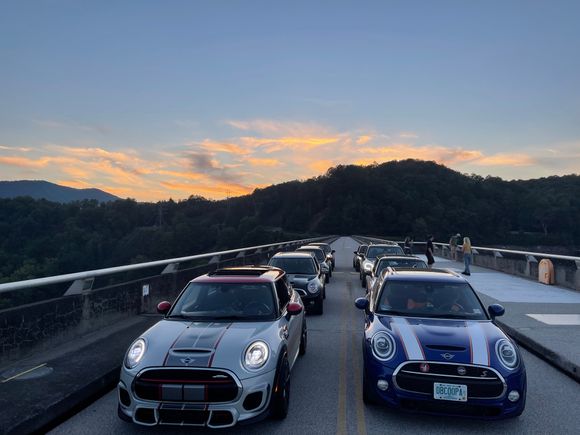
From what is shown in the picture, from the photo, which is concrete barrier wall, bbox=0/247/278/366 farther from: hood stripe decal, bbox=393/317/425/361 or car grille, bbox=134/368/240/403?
hood stripe decal, bbox=393/317/425/361

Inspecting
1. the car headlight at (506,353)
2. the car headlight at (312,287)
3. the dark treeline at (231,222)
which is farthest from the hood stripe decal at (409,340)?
the dark treeline at (231,222)

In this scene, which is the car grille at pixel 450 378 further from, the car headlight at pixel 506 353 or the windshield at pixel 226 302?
the windshield at pixel 226 302

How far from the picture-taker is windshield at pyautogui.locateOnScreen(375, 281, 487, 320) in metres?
A: 6.41

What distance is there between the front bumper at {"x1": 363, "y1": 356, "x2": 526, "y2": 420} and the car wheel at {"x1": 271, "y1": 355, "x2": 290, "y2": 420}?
3.23 feet

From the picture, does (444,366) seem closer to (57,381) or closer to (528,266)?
(57,381)

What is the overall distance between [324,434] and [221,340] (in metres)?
1.38

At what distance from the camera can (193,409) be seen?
4.41m

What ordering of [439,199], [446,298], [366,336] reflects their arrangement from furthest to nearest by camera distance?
1. [439,199]
2. [446,298]
3. [366,336]

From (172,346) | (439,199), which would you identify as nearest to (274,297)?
(172,346)

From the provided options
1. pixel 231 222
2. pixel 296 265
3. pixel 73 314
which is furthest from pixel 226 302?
pixel 231 222

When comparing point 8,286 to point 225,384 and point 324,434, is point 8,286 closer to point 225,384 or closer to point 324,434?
point 225,384

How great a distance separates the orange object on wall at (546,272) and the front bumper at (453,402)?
1505cm

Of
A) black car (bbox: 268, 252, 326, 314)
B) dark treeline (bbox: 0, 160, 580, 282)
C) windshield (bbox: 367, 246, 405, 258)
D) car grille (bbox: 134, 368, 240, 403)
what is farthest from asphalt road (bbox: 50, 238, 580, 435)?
dark treeline (bbox: 0, 160, 580, 282)

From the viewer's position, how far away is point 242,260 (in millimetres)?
18828
